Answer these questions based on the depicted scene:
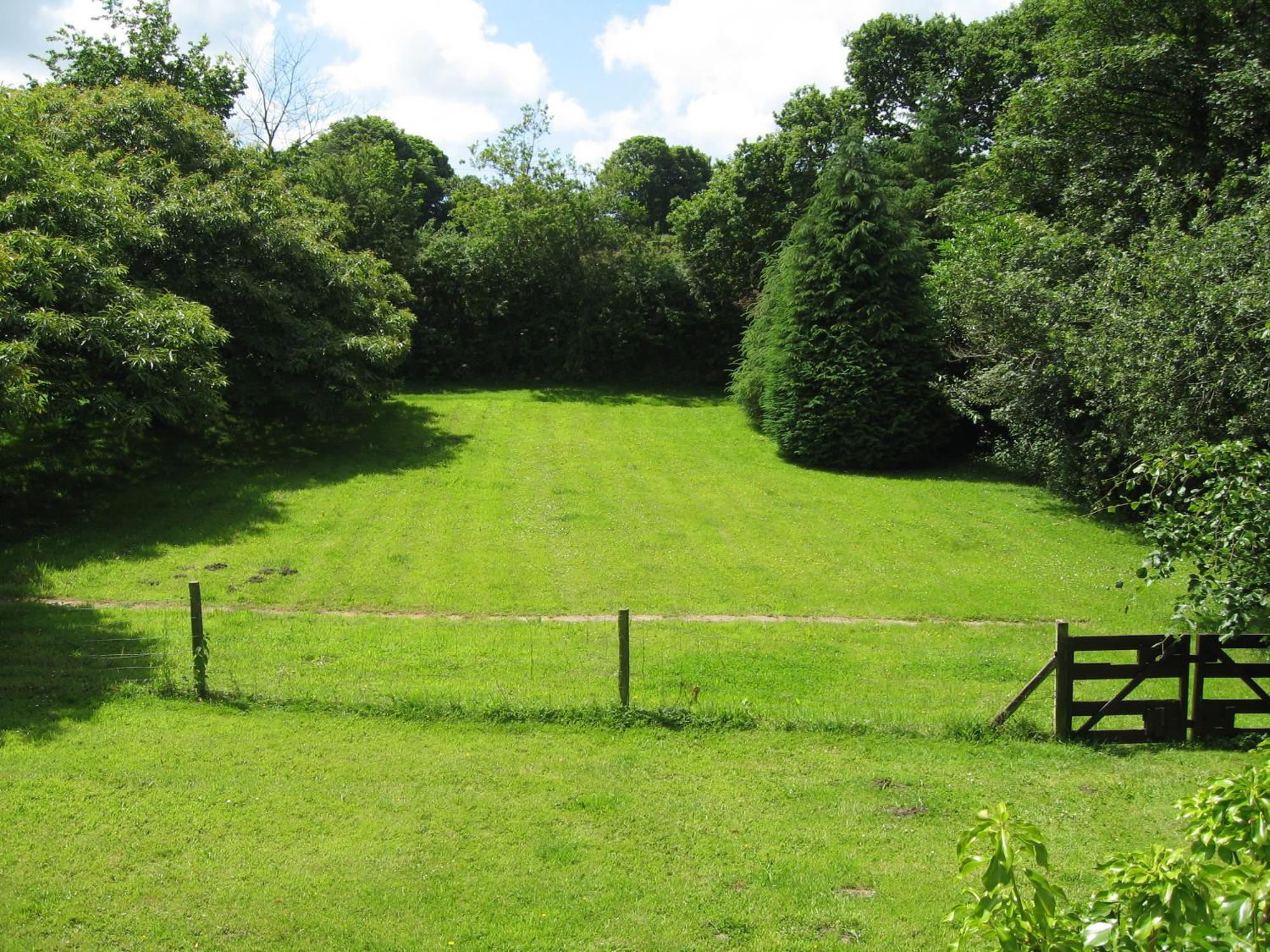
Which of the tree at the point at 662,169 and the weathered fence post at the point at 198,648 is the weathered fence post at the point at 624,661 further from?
the tree at the point at 662,169

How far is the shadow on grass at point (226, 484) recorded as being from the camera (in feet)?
55.8

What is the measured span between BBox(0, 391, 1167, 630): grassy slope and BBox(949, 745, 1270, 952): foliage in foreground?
12769 millimetres

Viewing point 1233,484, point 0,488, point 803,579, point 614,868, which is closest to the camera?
point 614,868

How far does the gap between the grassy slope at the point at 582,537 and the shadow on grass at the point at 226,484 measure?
74 mm

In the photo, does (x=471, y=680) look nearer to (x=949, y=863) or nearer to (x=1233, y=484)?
(x=949, y=863)

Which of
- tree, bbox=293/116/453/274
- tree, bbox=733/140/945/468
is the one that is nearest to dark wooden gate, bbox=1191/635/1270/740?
tree, bbox=733/140/945/468

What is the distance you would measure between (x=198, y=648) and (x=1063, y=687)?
33.1 ft

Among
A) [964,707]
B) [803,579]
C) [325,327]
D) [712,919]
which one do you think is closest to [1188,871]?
[712,919]

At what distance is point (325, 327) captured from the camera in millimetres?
24062

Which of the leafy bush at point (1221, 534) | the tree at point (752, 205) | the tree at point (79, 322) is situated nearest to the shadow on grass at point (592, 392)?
the tree at point (752, 205)

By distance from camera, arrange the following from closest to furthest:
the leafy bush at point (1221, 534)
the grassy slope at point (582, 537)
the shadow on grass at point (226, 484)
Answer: the leafy bush at point (1221, 534) → the grassy slope at point (582, 537) → the shadow on grass at point (226, 484)

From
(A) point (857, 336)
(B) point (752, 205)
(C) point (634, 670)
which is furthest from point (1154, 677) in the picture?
(B) point (752, 205)

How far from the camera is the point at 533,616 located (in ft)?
48.8

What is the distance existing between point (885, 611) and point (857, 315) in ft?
40.9
